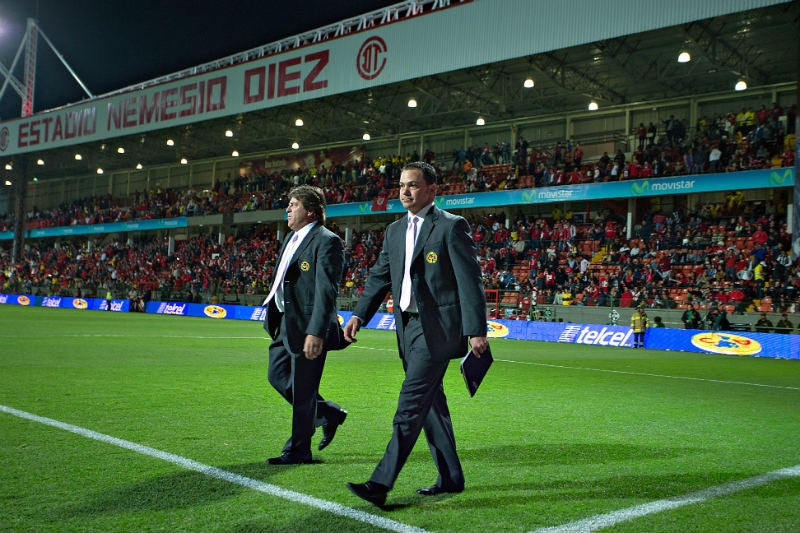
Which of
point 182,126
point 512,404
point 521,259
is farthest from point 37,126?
point 512,404

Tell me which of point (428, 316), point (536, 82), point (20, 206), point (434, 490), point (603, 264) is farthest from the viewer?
point (20, 206)

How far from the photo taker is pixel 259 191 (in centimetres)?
4625

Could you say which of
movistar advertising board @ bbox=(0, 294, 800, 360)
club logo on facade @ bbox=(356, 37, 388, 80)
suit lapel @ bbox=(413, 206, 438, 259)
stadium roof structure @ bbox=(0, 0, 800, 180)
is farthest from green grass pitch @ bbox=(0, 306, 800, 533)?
club logo on facade @ bbox=(356, 37, 388, 80)

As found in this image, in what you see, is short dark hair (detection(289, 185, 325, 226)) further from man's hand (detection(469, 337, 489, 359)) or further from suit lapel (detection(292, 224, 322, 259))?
man's hand (detection(469, 337, 489, 359))

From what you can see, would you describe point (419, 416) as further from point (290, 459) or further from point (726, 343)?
point (726, 343)

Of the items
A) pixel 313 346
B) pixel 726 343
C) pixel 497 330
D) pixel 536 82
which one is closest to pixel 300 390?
pixel 313 346

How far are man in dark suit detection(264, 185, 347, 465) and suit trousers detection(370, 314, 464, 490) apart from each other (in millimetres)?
796

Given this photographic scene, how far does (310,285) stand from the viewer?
5.22m

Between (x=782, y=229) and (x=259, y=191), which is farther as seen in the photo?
(x=259, y=191)

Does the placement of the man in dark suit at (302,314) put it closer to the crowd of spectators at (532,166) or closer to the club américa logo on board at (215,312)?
the crowd of spectators at (532,166)

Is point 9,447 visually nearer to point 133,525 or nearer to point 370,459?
point 133,525

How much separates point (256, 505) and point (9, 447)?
239 cm

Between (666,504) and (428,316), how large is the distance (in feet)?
6.06

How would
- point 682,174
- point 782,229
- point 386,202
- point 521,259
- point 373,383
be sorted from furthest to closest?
point 386,202 → point 521,259 → point 682,174 → point 782,229 → point 373,383
